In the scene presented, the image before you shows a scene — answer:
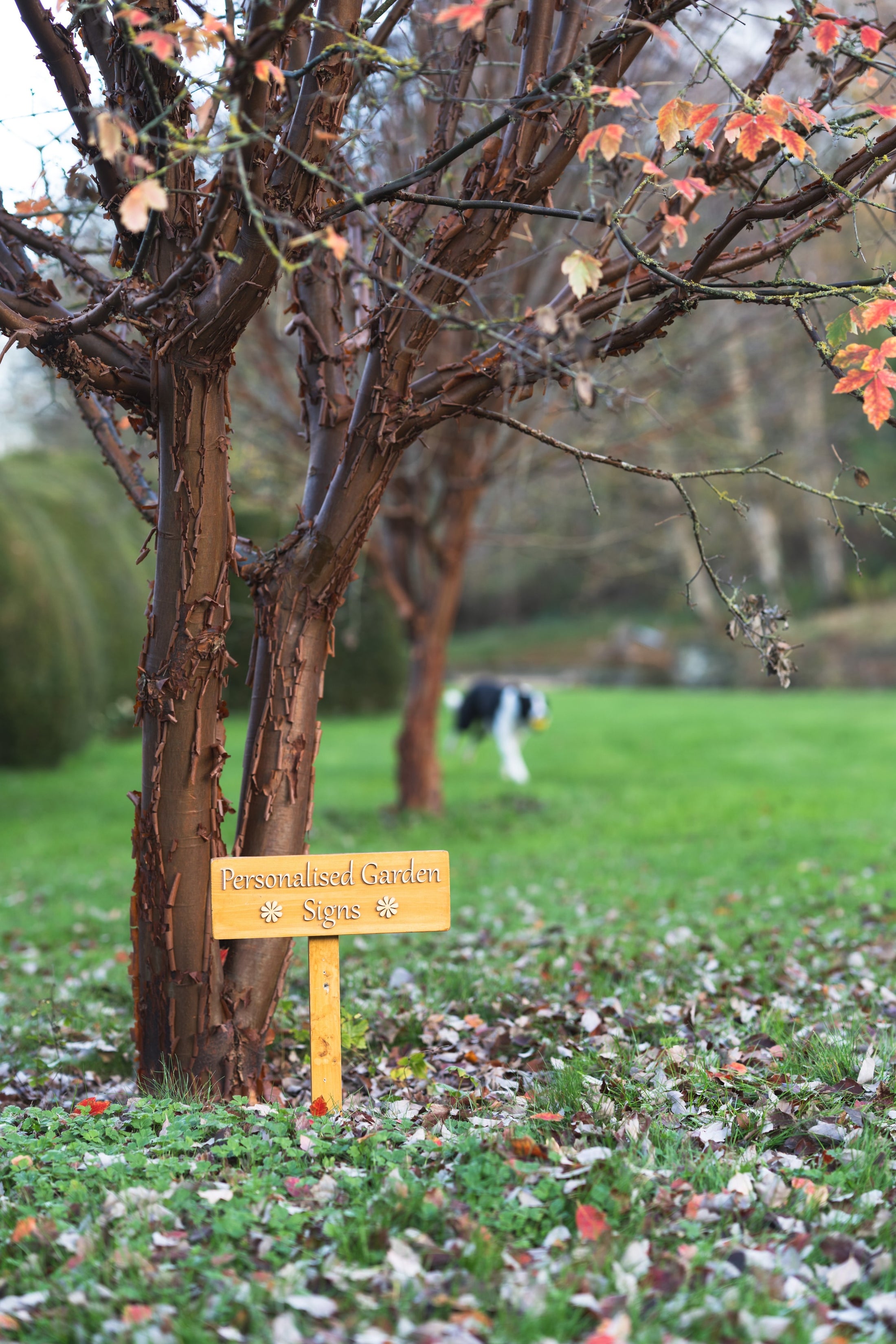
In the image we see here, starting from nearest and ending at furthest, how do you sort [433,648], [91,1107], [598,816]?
[91,1107], [433,648], [598,816]

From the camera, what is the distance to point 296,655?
366 centimetres

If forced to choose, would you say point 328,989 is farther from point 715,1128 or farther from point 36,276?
point 36,276

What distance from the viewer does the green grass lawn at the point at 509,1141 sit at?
2.21 metres

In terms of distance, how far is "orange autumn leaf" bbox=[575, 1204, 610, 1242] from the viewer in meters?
2.39

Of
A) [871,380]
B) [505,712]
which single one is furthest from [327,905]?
[505,712]

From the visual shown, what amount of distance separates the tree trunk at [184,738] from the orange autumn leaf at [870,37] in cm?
198

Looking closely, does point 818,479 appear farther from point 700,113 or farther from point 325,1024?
point 325,1024

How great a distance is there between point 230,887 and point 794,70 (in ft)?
24.8

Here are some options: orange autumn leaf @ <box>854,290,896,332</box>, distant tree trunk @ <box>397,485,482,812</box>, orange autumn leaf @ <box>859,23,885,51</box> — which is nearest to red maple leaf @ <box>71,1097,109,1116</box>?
orange autumn leaf @ <box>854,290,896,332</box>

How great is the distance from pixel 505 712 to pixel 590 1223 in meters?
9.34

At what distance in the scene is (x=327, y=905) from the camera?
3.38 metres

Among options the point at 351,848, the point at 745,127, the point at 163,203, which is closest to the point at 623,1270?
the point at 163,203

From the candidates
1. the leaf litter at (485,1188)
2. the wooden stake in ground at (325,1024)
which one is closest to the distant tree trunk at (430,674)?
the leaf litter at (485,1188)

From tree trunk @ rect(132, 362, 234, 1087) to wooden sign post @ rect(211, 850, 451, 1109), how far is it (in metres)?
0.21
